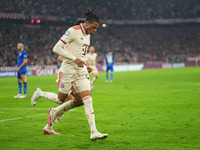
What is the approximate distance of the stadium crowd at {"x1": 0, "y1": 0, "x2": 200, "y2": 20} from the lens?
47544 millimetres

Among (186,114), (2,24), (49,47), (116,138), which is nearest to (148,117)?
(186,114)

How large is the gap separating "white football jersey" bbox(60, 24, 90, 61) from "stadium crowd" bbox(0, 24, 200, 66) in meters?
30.4

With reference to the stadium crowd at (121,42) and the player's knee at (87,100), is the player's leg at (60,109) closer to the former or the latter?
the player's knee at (87,100)

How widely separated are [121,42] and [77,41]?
56047 millimetres

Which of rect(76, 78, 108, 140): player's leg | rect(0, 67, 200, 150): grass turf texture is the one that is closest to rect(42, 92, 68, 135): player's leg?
rect(0, 67, 200, 150): grass turf texture

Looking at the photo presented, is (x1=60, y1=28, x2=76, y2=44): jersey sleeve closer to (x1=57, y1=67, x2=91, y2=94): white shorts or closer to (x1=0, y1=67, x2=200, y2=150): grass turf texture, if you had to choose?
(x1=57, y1=67, x2=91, y2=94): white shorts

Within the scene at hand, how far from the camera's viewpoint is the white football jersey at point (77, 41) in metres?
6.05

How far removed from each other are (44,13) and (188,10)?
116 ft

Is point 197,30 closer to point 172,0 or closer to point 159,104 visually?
point 172,0

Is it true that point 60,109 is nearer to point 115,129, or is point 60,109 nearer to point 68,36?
point 115,129

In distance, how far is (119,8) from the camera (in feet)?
216

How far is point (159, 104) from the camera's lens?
1133 centimetres

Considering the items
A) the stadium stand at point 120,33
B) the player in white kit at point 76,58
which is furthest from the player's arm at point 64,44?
the stadium stand at point 120,33

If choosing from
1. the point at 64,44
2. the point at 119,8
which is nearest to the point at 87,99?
the point at 64,44
